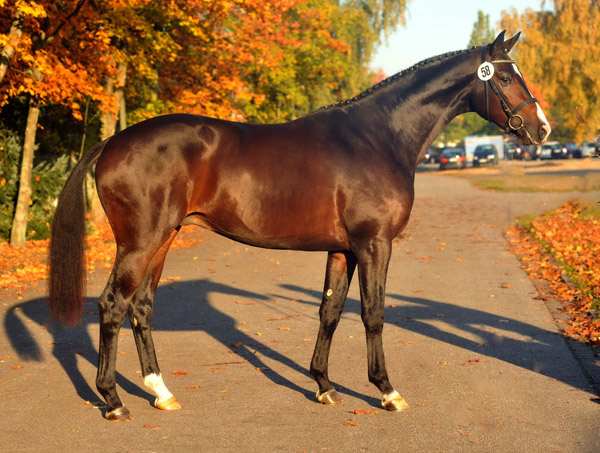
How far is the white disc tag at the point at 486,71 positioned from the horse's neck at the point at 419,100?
86 millimetres

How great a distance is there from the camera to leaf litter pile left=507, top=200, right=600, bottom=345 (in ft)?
29.7

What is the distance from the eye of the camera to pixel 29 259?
14.2m

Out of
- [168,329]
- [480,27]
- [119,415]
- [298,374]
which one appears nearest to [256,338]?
[168,329]

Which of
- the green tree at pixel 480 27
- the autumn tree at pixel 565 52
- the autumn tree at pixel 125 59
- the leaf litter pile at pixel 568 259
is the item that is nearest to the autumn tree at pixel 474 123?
the green tree at pixel 480 27

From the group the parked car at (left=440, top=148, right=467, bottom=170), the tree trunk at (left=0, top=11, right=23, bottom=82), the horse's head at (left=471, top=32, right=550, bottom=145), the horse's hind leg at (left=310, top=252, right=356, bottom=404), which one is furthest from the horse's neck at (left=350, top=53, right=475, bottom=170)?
the parked car at (left=440, top=148, right=467, bottom=170)

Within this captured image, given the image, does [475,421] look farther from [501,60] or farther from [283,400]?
[501,60]

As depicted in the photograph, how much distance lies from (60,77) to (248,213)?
10527mm

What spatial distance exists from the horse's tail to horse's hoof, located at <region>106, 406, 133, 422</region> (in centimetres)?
88

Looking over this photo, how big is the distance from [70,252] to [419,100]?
2.92m

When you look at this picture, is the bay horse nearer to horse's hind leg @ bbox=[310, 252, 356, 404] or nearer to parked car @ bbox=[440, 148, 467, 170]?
horse's hind leg @ bbox=[310, 252, 356, 404]

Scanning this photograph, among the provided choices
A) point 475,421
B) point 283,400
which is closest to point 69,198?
point 283,400

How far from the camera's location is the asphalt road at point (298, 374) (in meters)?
5.09

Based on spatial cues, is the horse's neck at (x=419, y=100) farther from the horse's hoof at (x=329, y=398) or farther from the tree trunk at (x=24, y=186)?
the tree trunk at (x=24, y=186)

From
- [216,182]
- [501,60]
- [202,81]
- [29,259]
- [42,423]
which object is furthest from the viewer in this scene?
[202,81]
